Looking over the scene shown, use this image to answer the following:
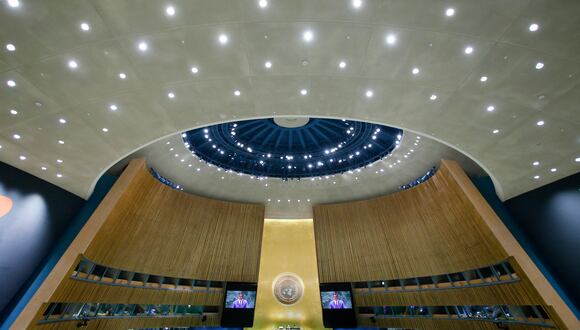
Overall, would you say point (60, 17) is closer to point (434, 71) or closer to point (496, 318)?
point (434, 71)

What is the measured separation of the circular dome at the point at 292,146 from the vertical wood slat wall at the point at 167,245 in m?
3.36

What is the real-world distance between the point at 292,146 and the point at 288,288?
39.3ft

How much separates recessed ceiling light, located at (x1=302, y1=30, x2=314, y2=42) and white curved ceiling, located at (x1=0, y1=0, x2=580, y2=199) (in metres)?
0.08

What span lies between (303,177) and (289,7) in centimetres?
1258

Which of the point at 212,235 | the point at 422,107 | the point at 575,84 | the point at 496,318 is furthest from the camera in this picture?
the point at 212,235

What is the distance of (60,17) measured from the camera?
553 centimetres

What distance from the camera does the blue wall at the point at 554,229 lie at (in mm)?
10094

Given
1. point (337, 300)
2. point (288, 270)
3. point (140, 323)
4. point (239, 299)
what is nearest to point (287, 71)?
point (140, 323)

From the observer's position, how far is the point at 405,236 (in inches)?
595

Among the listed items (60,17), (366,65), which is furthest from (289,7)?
(60,17)

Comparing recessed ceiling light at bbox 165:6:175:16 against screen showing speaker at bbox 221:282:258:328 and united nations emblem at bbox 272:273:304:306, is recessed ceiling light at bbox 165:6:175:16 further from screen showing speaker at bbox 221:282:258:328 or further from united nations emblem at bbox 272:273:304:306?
united nations emblem at bbox 272:273:304:306

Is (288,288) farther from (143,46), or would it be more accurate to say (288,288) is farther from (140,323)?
(143,46)

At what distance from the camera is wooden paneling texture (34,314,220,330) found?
9.39 m

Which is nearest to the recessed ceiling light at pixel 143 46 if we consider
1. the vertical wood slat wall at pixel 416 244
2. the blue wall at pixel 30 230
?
the blue wall at pixel 30 230
